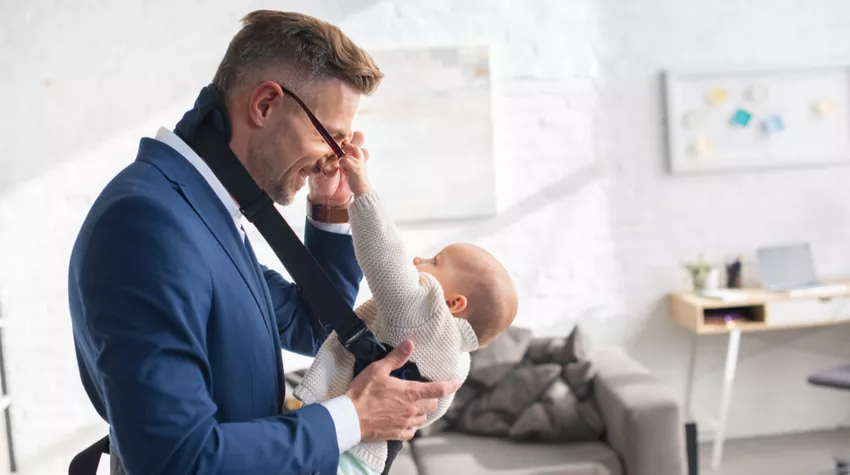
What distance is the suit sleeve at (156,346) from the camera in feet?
2.87

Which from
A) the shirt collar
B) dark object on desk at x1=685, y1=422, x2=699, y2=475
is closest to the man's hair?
the shirt collar

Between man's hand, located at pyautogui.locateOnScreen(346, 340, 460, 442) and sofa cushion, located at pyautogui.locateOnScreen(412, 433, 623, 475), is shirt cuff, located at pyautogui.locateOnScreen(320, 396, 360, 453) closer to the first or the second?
man's hand, located at pyautogui.locateOnScreen(346, 340, 460, 442)

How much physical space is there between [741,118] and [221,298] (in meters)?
3.38

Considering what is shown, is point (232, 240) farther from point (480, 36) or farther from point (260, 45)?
point (480, 36)

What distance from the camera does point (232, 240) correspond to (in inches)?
42.3

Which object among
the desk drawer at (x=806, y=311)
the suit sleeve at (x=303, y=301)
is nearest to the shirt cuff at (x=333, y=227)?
the suit sleeve at (x=303, y=301)

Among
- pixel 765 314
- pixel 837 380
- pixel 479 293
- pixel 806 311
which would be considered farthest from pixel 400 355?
pixel 806 311

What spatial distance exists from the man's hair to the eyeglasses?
2 centimetres

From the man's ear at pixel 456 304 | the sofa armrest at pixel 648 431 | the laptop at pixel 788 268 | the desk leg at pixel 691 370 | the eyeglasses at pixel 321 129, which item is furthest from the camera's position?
the desk leg at pixel 691 370

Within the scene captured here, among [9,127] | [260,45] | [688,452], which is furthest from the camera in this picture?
[9,127]

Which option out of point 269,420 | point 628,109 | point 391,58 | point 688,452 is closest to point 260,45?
point 269,420

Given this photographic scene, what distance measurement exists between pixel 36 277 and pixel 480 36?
7.69ft

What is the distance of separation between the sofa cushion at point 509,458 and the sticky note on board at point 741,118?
183cm

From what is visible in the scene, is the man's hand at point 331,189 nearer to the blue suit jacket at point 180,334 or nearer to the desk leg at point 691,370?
the blue suit jacket at point 180,334
